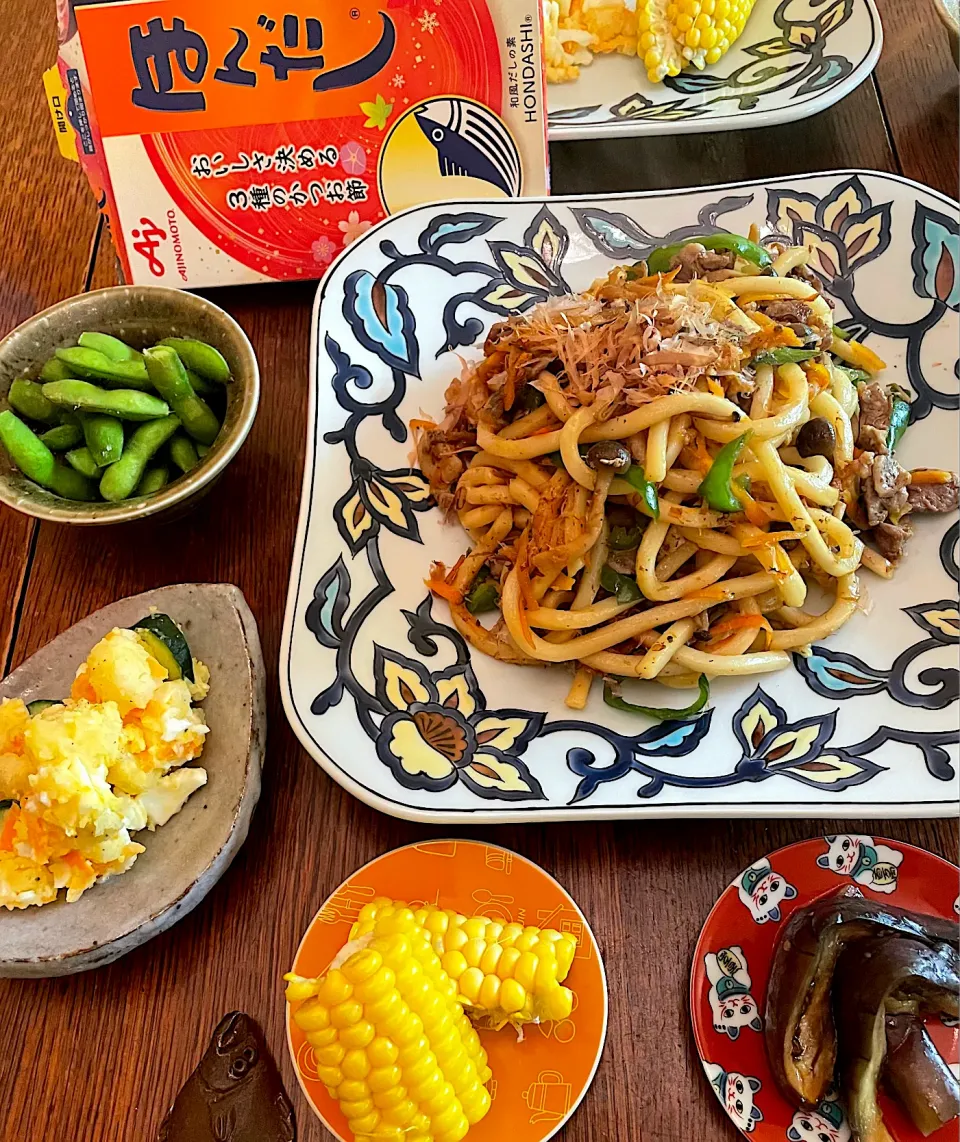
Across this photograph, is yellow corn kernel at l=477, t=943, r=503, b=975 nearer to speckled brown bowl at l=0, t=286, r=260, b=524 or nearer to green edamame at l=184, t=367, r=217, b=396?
speckled brown bowl at l=0, t=286, r=260, b=524

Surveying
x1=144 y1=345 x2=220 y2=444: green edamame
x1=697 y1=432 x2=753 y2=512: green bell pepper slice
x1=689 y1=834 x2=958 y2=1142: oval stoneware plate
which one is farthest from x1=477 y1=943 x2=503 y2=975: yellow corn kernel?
x1=144 y1=345 x2=220 y2=444: green edamame

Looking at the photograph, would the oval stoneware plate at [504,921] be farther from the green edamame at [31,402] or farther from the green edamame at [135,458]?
the green edamame at [31,402]

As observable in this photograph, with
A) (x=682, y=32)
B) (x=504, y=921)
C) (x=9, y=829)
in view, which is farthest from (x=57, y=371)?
(x=682, y=32)

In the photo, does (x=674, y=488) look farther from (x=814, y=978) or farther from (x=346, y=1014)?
(x=346, y=1014)

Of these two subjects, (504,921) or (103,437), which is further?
(103,437)

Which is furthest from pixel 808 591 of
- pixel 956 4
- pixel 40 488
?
pixel 956 4

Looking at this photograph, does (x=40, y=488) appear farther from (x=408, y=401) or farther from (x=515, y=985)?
(x=515, y=985)
